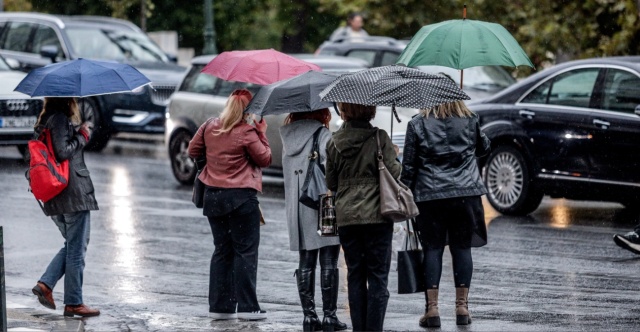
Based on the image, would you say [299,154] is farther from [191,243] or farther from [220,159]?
[191,243]

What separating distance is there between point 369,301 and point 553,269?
377 centimetres

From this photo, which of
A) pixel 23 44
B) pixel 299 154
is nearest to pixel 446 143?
pixel 299 154

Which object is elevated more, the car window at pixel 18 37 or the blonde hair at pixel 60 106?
the blonde hair at pixel 60 106

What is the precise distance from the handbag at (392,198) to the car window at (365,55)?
13.0 meters

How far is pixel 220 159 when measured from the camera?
362 inches

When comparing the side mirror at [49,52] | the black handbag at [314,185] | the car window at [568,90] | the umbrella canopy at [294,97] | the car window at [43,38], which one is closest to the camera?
the black handbag at [314,185]

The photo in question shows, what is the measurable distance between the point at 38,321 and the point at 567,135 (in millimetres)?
6852

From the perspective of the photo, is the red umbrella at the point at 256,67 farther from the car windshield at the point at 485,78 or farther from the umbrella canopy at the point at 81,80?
the car windshield at the point at 485,78

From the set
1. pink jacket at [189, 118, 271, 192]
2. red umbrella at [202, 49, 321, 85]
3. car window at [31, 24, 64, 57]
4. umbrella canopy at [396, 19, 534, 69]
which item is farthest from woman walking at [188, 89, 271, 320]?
car window at [31, 24, 64, 57]

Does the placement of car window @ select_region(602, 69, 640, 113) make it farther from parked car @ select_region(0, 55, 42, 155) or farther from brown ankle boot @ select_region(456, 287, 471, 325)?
parked car @ select_region(0, 55, 42, 155)

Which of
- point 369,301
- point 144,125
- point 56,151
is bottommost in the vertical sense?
point 144,125

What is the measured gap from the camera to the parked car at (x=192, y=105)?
57.8 feet

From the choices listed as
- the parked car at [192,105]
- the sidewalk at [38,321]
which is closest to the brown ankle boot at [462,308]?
the sidewalk at [38,321]

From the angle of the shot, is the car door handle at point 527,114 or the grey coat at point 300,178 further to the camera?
the car door handle at point 527,114
